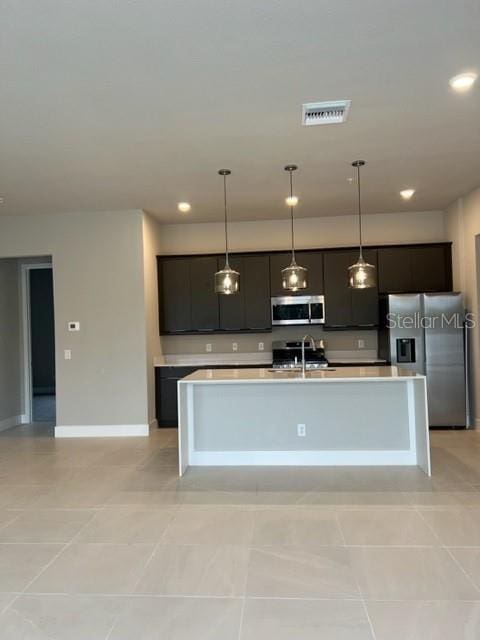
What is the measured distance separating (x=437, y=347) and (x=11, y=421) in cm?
606

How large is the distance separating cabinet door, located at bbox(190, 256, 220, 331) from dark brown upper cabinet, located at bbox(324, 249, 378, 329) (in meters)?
1.62

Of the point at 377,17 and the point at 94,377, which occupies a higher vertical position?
the point at 377,17

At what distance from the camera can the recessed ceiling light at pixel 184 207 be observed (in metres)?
5.84

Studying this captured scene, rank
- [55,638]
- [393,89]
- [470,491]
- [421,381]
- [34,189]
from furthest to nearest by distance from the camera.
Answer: [34,189] → [421,381] → [470,491] → [393,89] → [55,638]

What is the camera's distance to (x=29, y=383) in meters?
7.00

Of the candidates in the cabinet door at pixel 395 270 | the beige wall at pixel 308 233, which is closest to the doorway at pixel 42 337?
the beige wall at pixel 308 233

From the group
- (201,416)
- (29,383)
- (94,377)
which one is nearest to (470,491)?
(201,416)

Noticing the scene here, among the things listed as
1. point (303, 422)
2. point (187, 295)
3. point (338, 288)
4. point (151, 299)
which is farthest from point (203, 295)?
point (303, 422)

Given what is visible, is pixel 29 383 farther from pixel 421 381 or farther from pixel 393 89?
pixel 393 89

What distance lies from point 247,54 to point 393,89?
43.2 inches

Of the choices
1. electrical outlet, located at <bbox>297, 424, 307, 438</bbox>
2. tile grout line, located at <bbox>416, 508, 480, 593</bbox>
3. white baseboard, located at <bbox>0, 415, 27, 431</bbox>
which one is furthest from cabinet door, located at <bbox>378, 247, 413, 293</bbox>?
white baseboard, located at <bbox>0, 415, 27, 431</bbox>

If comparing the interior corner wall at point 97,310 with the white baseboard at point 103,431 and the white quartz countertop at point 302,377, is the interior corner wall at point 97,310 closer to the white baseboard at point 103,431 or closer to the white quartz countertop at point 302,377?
the white baseboard at point 103,431

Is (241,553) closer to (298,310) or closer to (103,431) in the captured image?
(103,431)

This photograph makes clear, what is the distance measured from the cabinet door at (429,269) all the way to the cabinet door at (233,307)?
2.42m
